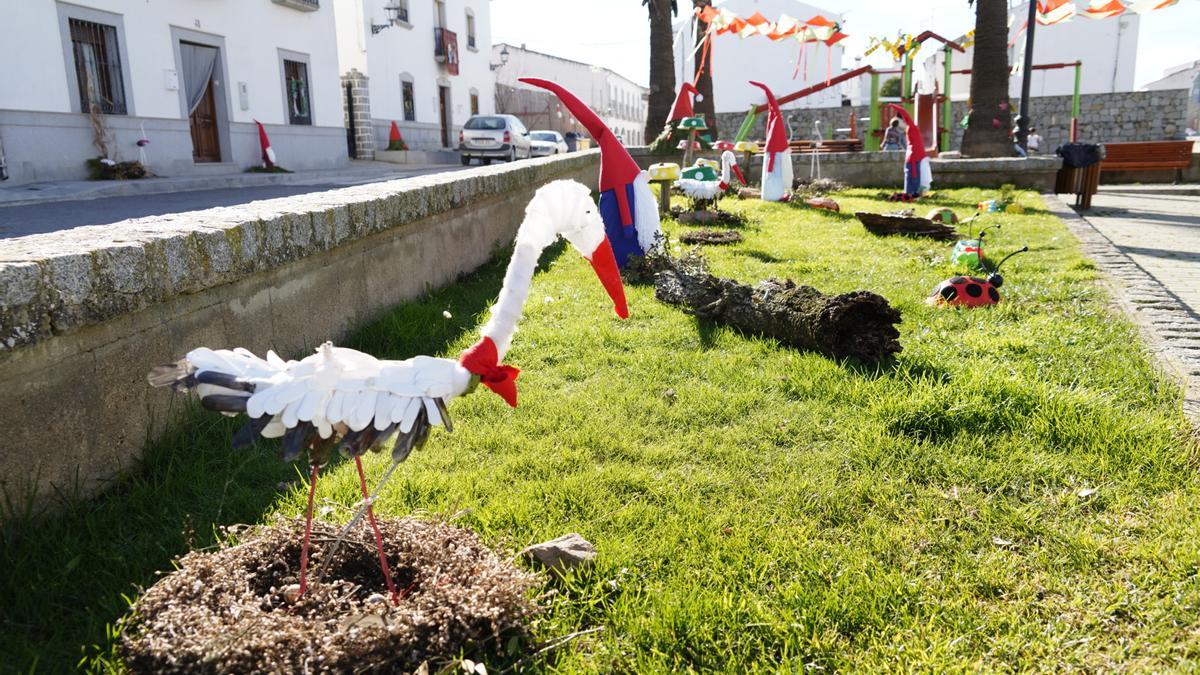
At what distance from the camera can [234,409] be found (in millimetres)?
1833

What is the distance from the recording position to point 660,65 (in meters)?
17.6

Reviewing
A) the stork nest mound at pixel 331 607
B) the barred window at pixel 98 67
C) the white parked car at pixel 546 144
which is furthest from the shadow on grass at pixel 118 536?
the white parked car at pixel 546 144

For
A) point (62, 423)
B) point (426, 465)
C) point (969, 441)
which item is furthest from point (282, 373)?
point (969, 441)

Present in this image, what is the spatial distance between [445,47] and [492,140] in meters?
7.21

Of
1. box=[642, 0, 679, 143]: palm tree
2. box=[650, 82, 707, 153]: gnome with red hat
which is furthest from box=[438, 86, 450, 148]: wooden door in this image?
box=[650, 82, 707, 153]: gnome with red hat

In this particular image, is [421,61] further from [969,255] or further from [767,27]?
[969,255]

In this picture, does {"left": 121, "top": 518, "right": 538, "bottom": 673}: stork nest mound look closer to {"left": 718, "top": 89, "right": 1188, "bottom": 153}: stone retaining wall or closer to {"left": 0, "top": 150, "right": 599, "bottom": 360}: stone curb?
{"left": 0, "top": 150, "right": 599, "bottom": 360}: stone curb

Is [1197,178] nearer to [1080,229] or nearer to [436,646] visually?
[1080,229]

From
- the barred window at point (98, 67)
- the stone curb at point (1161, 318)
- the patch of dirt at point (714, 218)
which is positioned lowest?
the stone curb at point (1161, 318)

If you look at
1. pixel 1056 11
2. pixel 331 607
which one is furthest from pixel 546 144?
pixel 331 607

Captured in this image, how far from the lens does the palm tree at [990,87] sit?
1378 cm

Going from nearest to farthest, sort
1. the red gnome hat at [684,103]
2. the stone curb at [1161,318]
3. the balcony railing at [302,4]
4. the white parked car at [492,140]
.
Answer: the stone curb at [1161,318] < the red gnome hat at [684,103] < the balcony railing at [302,4] < the white parked car at [492,140]

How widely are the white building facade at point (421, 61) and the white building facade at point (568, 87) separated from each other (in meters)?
2.64

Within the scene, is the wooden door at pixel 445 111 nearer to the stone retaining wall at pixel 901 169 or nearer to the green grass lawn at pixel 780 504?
the stone retaining wall at pixel 901 169
